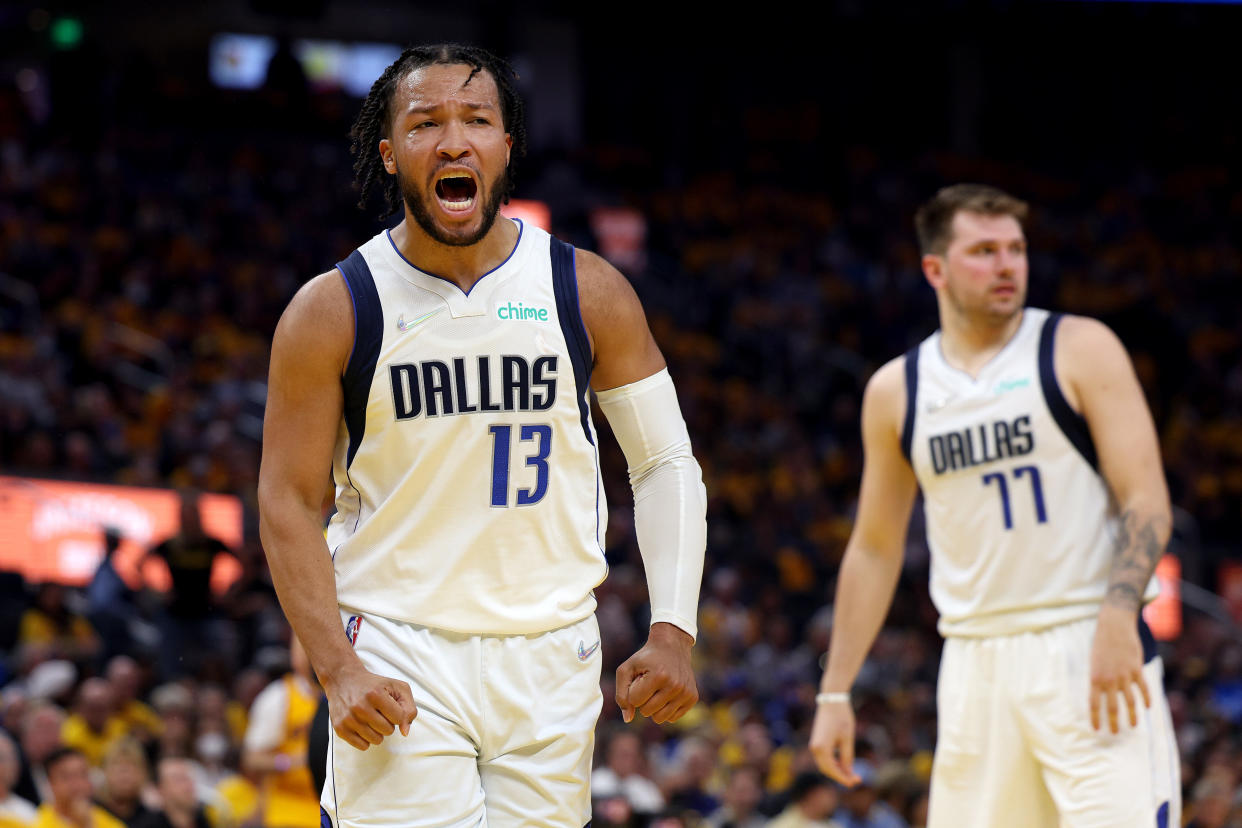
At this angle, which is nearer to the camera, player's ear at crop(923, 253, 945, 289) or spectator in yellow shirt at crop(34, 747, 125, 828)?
player's ear at crop(923, 253, 945, 289)

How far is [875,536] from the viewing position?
5.17 meters

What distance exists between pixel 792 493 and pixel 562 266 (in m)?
13.9

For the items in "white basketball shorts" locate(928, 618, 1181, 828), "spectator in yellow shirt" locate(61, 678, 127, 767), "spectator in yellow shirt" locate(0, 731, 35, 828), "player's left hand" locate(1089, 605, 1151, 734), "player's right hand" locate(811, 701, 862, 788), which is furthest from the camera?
"spectator in yellow shirt" locate(61, 678, 127, 767)

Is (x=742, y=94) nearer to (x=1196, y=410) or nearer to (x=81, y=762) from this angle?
(x=1196, y=410)

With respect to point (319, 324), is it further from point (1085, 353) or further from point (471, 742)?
point (1085, 353)

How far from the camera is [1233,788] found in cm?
1082

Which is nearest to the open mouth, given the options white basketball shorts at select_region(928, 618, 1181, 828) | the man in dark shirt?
white basketball shorts at select_region(928, 618, 1181, 828)

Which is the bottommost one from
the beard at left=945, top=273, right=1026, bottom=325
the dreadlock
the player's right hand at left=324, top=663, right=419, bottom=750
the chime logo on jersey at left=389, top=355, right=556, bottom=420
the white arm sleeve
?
the player's right hand at left=324, top=663, right=419, bottom=750

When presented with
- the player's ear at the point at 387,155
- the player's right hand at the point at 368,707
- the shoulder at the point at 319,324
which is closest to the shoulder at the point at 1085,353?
the player's ear at the point at 387,155

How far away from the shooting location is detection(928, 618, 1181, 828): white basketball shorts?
437 centimetres

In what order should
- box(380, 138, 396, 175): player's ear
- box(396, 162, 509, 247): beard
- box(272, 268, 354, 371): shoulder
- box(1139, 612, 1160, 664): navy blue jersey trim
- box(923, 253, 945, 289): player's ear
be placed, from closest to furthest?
box(272, 268, 354, 371): shoulder
box(396, 162, 509, 247): beard
box(380, 138, 396, 175): player's ear
box(1139, 612, 1160, 664): navy blue jersey trim
box(923, 253, 945, 289): player's ear

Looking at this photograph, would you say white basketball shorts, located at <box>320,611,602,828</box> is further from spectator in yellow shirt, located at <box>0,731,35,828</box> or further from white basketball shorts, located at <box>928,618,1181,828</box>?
spectator in yellow shirt, located at <box>0,731,35,828</box>

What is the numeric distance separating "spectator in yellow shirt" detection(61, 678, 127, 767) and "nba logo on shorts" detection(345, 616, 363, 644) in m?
6.24

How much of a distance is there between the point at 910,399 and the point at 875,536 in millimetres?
485
